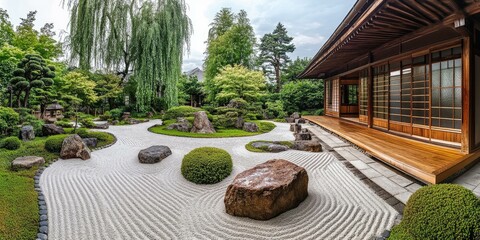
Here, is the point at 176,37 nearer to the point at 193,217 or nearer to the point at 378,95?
the point at 378,95

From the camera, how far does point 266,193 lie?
3.28 m

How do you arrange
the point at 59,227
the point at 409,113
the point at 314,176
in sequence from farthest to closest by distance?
the point at 409,113 → the point at 314,176 → the point at 59,227

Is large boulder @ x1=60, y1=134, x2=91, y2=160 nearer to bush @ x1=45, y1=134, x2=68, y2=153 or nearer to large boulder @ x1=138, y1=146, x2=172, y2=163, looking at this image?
bush @ x1=45, y1=134, x2=68, y2=153

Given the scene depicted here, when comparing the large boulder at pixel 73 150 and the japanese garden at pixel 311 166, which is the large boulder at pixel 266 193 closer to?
the japanese garden at pixel 311 166

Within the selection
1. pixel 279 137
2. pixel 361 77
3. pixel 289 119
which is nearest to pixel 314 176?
pixel 279 137

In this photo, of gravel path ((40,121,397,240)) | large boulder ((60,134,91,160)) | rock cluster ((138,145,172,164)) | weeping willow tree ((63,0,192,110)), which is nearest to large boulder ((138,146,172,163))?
rock cluster ((138,145,172,164))

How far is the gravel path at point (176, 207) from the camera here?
298cm

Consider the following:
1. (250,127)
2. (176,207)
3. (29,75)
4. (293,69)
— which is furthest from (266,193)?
(293,69)

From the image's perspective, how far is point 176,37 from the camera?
43.6 feet

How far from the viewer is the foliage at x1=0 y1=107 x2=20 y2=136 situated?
6836 millimetres

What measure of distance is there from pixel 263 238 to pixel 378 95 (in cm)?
610

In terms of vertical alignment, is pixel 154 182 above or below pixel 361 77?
below

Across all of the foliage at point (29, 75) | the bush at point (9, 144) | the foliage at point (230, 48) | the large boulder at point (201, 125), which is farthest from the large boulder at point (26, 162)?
the foliage at point (230, 48)

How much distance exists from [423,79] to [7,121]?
36.6 feet
